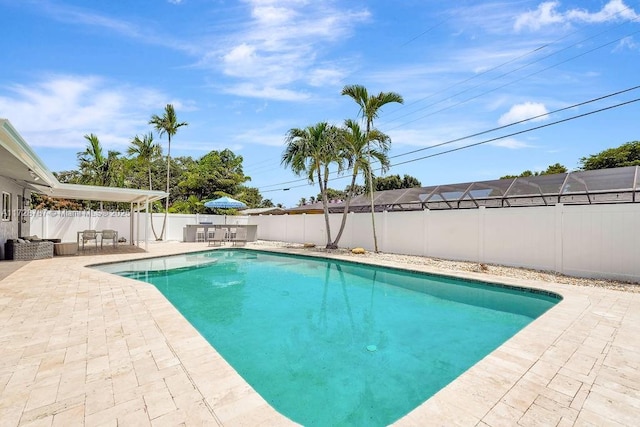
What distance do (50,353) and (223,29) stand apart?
9.45m

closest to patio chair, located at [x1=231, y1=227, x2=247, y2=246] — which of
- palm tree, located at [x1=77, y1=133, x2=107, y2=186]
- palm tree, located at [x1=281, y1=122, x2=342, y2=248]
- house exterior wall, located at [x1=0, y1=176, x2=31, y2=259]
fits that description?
palm tree, located at [x1=281, y1=122, x2=342, y2=248]

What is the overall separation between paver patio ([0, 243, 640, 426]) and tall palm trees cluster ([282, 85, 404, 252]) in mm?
9242

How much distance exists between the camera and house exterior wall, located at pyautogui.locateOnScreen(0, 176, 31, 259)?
9.89 m

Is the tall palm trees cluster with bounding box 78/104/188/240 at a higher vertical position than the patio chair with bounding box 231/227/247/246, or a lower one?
higher

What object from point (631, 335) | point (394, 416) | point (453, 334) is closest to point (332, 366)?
point (394, 416)

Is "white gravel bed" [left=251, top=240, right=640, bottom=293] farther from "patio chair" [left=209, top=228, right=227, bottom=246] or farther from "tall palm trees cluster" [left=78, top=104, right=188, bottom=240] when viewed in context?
"tall palm trees cluster" [left=78, top=104, right=188, bottom=240]

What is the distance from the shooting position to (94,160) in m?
16.8

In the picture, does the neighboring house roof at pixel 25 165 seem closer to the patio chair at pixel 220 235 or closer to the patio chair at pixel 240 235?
the patio chair at pixel 220 235

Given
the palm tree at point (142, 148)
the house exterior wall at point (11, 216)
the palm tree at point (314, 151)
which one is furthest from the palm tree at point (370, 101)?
the house exterior wall at point (11, 216)

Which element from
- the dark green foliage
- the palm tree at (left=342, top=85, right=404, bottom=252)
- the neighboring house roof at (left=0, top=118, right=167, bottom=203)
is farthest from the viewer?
the dark green foliage

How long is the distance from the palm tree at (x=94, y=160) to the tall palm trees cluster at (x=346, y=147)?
10199 mm

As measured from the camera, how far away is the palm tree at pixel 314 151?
1362 cm

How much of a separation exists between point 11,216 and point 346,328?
12.9m

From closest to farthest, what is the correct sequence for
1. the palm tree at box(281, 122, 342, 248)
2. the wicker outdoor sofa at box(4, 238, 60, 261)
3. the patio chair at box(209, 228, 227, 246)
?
the wicker outdoor sofa at box(4, 238, 60, 261) < the palm tree at box(281, 122, 342, 248) < the patio chair at box(209, 228, 227, 246)
